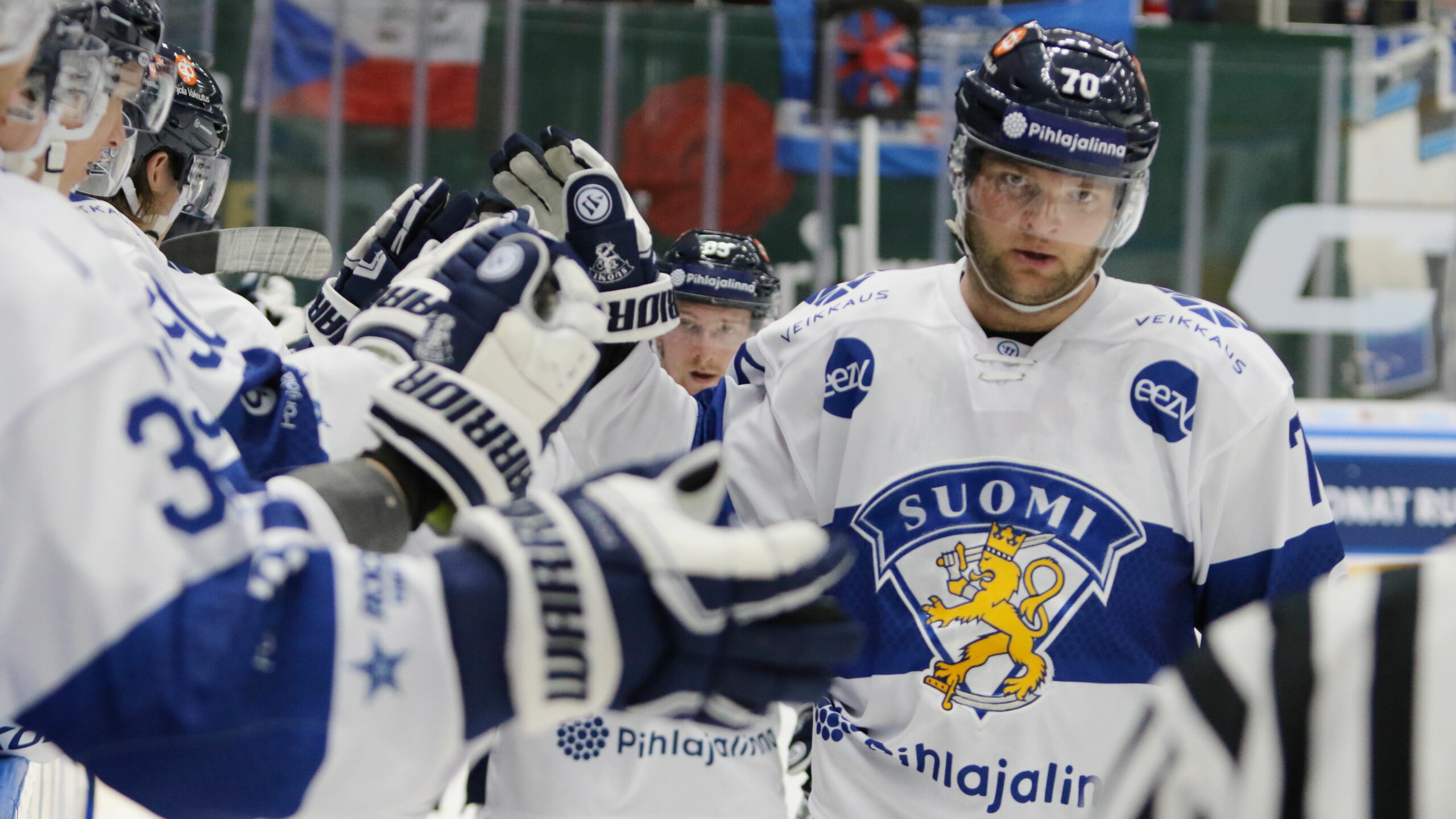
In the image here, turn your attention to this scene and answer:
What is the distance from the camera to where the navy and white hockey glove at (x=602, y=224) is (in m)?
2.05

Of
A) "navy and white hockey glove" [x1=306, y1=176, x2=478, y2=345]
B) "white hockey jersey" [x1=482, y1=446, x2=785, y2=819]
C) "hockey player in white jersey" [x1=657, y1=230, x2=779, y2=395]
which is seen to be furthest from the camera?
"hockey player in white jersey" [x1=657, y1=230, x2=779, y2=395]

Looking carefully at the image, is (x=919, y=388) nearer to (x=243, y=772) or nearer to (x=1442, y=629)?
(x=243, y=772)

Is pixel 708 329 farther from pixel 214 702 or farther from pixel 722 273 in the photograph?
pixel 214 702

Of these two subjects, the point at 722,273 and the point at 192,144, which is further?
the point at 722,273

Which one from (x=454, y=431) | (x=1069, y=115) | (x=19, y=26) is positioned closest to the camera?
(x=19, y=26)

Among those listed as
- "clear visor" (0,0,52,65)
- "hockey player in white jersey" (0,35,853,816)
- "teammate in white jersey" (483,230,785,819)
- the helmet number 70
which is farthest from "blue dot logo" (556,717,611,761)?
"clear visor" (0,0,52,65)

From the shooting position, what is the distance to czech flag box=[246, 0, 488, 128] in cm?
702

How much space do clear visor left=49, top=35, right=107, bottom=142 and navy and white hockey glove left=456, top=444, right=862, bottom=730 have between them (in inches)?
20.1

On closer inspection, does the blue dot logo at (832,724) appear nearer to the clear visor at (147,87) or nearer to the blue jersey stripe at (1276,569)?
the blue jersey stripe at (1276,569)

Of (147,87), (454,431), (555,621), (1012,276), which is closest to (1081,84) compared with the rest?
(1012,276)

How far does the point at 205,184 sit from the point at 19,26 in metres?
1.97

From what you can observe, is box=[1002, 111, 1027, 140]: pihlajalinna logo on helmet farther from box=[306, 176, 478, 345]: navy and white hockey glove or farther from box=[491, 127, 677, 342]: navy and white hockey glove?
box=[306, 176, 478, 345]: navy and white hockey glove

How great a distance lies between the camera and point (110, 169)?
205 centimetres

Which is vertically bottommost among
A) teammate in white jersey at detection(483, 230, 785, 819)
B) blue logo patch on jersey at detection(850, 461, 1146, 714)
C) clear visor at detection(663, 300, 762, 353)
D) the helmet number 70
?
teammate in white jersey at detection(483, 230, 785, 819)
